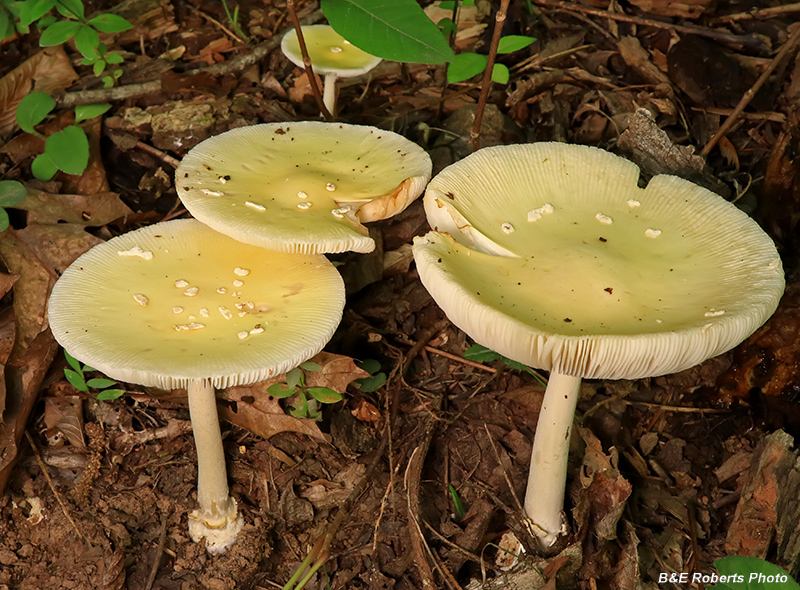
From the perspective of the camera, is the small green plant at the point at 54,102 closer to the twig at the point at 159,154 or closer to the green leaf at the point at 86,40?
the green leaf at the point at 86,40

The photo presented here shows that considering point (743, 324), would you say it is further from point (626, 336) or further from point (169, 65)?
point (169, 65)

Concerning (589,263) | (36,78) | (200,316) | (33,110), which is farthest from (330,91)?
(589,263)

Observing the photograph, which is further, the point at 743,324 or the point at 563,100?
the point at 563,100

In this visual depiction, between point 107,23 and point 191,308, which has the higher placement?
point 107,23

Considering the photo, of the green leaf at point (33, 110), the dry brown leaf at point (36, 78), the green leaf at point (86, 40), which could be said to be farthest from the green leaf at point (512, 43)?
the dry brown leaf at point (36, 78)

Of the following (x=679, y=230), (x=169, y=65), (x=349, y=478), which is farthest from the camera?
(x=169, y=65)

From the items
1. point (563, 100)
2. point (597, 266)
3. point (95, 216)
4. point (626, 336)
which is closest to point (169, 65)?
point (95, 216)

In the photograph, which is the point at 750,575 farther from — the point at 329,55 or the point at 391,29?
the point at 329,55

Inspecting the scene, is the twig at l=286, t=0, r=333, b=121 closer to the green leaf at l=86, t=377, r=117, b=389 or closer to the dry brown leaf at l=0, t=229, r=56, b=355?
the dry brown leaf at l=0, t=229, r=56, b=355
